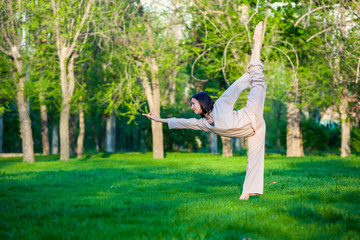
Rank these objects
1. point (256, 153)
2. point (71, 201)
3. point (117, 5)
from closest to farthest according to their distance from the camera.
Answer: point (256, 153) < point (71, 201) < point (117, 5)

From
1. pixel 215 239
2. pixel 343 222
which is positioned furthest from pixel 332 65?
pixel 215 239

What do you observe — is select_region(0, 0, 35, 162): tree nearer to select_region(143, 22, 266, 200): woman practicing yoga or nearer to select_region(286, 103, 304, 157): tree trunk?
select_region(286, 103, 304, 157): tree trunk

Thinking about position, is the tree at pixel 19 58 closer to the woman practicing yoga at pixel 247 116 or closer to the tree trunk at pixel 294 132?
the tree trunk at pixel 294 132

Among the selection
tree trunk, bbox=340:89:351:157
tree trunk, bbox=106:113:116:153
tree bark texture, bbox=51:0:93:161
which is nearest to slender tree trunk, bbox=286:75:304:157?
tree trunk, bbox=340:89:351:157

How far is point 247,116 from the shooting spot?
20.0 feet

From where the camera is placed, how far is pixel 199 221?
485 centimetres

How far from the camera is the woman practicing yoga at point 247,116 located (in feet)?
19.8

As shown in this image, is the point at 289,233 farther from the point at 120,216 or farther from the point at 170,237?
the point at 120,216

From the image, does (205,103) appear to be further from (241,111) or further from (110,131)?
(110,131)

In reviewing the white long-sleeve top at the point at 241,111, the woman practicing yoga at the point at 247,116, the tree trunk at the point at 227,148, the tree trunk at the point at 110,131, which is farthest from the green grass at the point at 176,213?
the tree trunk at the point at 110,131

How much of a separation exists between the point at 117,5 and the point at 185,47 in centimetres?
419

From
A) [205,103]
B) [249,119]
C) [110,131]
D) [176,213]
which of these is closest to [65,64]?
[110,131]

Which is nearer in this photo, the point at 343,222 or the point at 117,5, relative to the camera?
the point at 343,222

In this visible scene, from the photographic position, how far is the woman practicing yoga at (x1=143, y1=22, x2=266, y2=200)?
19.8 ft
